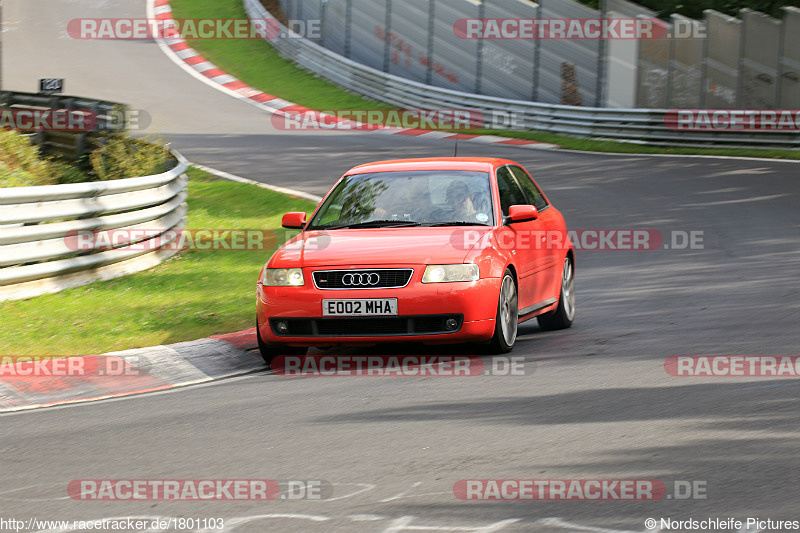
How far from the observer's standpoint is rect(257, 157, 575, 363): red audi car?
8.51 meters

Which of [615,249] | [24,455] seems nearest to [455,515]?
[24,455]

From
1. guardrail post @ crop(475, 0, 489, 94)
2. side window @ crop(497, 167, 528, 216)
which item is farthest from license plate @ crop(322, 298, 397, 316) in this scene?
guardrail post @ crop(475, 0, 489, 94)

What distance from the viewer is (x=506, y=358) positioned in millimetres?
8789

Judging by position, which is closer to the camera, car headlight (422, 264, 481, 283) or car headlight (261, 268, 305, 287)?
car headlight (422, 264, 481, 283)

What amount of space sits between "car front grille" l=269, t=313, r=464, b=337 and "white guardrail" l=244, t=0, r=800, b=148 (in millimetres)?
20052

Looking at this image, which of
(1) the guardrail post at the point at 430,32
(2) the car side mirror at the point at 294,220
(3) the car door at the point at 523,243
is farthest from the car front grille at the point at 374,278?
(1) the guardrail post at the point at 430,32

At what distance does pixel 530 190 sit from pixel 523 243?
1.35 metres

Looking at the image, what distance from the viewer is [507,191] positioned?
1012cm

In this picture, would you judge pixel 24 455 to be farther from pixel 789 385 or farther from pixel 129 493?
pixel 789 385

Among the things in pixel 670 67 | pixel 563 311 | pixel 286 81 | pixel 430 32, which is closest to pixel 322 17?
pixel 286 81

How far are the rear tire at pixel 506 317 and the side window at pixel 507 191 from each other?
2.75 ft

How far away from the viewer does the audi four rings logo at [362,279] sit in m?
8.53

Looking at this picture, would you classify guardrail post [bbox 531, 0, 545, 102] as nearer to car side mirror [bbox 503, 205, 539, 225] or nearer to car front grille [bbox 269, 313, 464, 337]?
car side mirror [bbox 503, 205, 539, 225]

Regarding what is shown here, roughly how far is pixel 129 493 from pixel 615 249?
11104 mm
